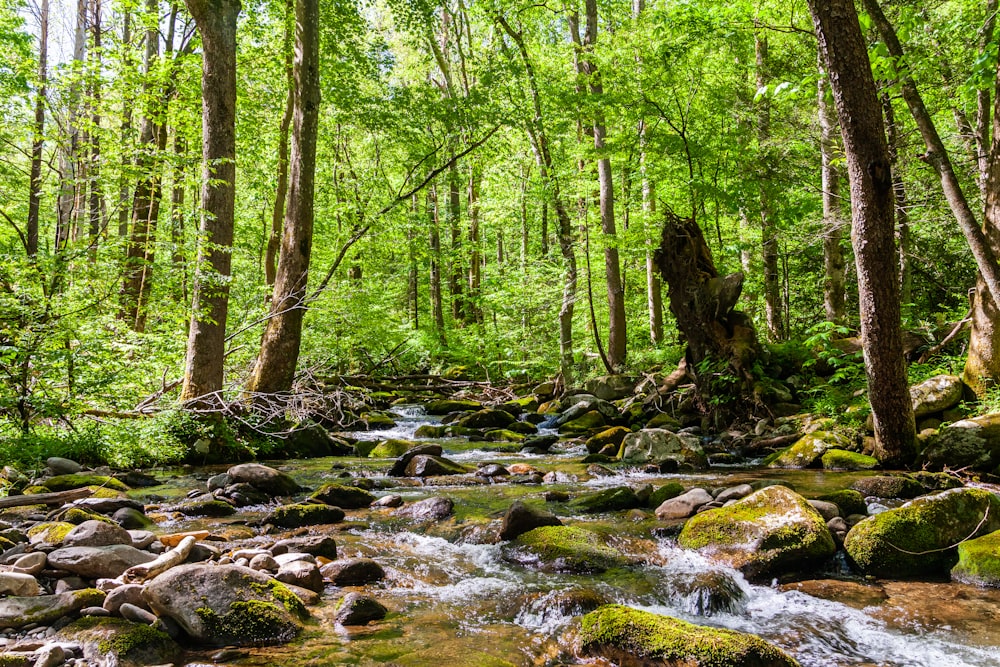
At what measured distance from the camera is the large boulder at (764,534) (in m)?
4.93

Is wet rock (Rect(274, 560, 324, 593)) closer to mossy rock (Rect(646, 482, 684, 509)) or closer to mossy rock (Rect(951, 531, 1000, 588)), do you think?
mossy rock (Rect(646, 482, 684, 509))

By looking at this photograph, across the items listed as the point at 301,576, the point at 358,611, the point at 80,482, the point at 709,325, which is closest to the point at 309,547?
the point at 301,576

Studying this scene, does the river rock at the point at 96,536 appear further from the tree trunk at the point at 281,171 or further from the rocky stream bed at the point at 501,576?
the tree trunk at the point at 281,171

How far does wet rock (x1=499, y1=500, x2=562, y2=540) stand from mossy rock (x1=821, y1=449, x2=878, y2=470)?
4932 mm

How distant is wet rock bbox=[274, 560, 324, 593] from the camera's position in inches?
179

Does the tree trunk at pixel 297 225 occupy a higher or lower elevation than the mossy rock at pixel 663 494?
higher

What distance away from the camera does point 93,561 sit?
167 inches

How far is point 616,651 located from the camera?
3.57 meters

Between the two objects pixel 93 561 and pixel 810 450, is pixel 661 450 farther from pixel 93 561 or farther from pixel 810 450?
pixel 93 561

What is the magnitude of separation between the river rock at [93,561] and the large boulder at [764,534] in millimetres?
4649

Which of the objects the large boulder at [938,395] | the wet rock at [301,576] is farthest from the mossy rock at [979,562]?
the wet rock at [301,576]

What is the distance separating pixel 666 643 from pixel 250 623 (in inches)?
100

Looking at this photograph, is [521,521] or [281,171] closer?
[521,521]

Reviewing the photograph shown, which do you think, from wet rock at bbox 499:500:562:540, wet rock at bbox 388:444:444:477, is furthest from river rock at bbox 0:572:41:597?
wet rock at bbox 388:444:444:477
